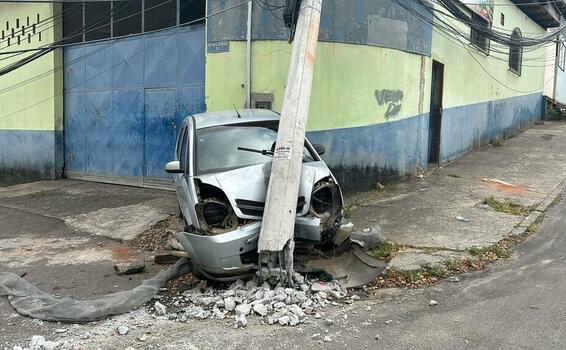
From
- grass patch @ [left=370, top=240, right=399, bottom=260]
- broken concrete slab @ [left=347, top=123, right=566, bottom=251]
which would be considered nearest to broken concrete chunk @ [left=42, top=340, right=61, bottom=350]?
grass patch @ [left=370, top=240, right=399, bottom=260]

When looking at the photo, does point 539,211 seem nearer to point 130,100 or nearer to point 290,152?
point 290,152

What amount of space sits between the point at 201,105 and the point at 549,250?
294 inches

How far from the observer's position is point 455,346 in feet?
14.1

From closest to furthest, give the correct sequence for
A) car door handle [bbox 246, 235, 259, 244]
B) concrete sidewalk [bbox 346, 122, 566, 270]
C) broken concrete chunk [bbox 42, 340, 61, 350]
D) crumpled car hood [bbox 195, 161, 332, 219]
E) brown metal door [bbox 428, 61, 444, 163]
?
1. broken concrete chunk [bbox 42, 340, 61, 350]
2. car door handle [bbox 246, 235, 259, 244]
3. crumpled car hood [bbox 195, 161, 332, 219]
4. concrete sidewalk [bbox 346, 122, 566, 270]
5. brown metal door [bbox 428, 61, 444, 163]

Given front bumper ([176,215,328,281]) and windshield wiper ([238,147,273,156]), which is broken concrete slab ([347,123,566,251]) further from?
front bumper ([176,215,328,281])

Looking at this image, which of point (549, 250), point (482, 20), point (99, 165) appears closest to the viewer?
point (549, 250)

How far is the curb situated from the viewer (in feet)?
26.6

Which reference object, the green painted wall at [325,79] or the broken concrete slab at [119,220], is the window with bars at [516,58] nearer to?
the green painted wall at [325,79]

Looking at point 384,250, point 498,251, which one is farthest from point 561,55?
point 384,250

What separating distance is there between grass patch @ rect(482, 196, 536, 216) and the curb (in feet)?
0.39

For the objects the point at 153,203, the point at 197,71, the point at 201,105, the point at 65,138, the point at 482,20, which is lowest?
the point at 153,203

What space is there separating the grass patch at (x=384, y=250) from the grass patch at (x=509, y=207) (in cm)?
294

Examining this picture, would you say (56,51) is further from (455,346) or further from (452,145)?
(455,346)

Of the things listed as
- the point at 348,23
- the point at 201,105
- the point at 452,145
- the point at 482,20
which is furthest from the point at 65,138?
the point at 482,20
